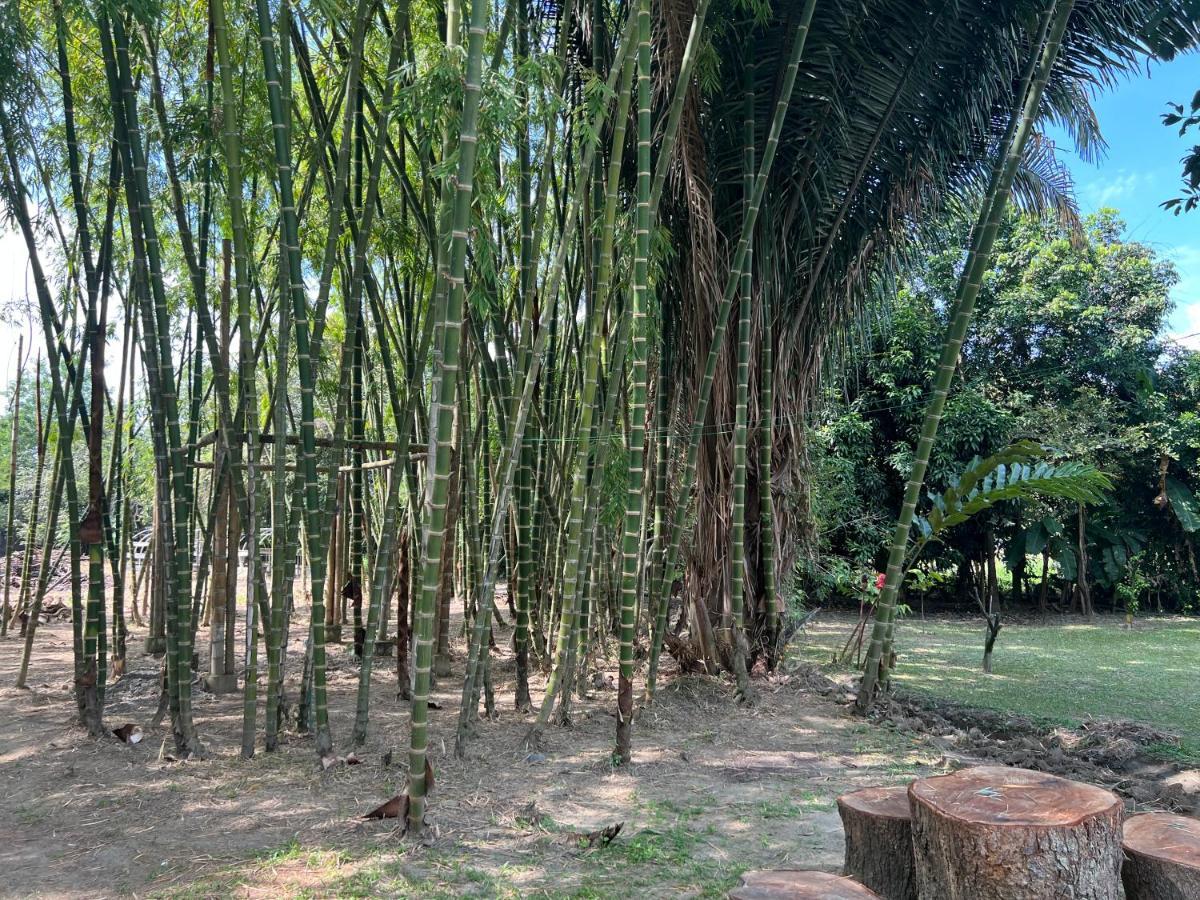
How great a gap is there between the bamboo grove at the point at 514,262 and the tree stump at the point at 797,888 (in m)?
1.09

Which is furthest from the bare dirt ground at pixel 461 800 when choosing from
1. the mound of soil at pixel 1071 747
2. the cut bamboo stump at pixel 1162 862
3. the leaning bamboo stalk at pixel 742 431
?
the cut bamboo stump at pixel 1162 862

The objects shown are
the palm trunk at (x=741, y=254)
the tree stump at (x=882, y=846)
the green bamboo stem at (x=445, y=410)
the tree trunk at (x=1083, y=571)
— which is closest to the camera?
the tree stump at (x=882, y=846)

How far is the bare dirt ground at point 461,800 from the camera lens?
229cm

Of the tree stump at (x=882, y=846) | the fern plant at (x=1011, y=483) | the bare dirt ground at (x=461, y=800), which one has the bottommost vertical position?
the bare dirt ground at (x=461, y=800)

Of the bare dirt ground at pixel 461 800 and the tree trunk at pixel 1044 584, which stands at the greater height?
the tree trunk at pixel 1044 584

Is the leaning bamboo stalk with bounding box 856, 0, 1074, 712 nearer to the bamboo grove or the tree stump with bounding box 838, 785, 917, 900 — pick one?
the bamboo grove

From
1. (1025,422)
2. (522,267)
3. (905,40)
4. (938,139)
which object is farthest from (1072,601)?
(522,267)

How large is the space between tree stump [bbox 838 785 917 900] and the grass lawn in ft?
8.92

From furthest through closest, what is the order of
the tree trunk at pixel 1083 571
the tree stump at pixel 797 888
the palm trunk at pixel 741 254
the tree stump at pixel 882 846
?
the tree trunk at pixel 1083 571 → the palm trunk at pixel 741 254 → the tree stump at pixel 882 846 → the tree stump at pixel 797 888

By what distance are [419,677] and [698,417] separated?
6.56 ft

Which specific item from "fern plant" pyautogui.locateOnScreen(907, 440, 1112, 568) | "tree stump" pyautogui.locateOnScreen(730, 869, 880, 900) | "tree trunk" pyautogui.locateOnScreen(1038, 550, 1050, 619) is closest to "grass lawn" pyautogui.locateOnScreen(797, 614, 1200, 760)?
"tree trunk" pyautogui.locateOnScreen(1038, 550, 1050, 619)

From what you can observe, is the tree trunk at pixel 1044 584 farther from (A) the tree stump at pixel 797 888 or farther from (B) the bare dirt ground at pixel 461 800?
(A) the tree stump at pixel 797 888

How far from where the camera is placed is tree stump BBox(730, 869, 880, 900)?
5.28ft

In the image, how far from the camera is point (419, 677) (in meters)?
2.41
